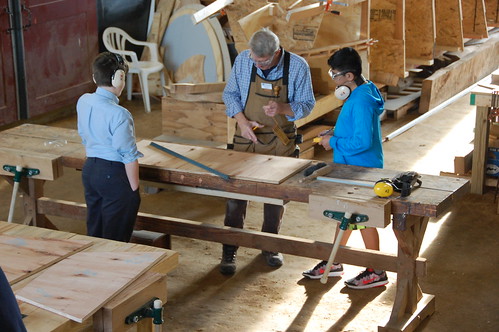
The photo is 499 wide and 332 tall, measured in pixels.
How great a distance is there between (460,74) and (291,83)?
6659 mm

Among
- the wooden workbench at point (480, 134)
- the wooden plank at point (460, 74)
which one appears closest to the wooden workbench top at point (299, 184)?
the wooden workbench at point (480, 134)

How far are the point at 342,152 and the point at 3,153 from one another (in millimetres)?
2349

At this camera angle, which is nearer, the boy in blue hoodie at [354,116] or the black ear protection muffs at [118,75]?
the black ear protection muffs at [118,75]

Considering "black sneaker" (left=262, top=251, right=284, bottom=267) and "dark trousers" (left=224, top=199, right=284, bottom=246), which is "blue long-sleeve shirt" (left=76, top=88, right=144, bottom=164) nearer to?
"dark trousers" (left=224, top=199, right=284, bottom=246)

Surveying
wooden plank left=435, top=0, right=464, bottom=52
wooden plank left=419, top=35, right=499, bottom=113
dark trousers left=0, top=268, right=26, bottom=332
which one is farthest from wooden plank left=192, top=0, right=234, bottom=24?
dark trousers left=0, top=268, right=26, bottom=332

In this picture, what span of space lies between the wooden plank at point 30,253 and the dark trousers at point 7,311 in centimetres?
100

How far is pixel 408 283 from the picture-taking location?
5188 mm

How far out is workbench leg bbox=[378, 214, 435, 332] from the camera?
508 cm

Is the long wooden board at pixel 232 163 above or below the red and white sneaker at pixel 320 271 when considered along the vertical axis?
above

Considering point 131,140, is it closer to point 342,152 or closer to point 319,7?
point 342,152

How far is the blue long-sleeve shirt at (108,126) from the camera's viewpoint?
4.92m

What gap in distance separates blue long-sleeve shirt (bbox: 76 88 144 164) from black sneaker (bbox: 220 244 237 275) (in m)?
1.41

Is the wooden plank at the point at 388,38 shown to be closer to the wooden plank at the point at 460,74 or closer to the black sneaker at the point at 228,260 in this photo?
the wooden plank at the point at 460,74

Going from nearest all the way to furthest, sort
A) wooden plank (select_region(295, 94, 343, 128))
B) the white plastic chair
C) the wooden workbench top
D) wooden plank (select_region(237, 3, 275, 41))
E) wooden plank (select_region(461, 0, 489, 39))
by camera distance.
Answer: the wooden workbench top
wooden plank (select_region(237, 3, 275, 41))
wooden plank (select_region(295, 94, 343, 128))
the white plastic chair
wooden plank (select_region(461, 0, 489, 39))
